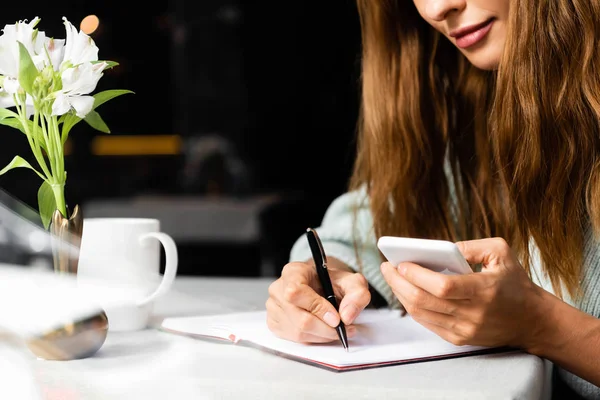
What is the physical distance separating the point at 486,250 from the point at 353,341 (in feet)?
0.49

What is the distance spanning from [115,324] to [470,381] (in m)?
0.39

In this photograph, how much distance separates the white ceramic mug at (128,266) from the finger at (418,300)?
11.0 inches

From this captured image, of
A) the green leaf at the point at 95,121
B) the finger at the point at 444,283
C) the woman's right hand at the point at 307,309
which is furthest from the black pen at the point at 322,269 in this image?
the green leaf at the point at 95,121

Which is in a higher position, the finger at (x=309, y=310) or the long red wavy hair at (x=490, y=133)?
the long red wavy hair at (x=490, y=133)

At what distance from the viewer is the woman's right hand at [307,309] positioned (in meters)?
0.67

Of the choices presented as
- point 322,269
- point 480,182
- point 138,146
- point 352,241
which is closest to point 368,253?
point 352,241

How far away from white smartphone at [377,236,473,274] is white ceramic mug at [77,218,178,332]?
0.93 ft

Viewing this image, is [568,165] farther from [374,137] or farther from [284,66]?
[284,66]

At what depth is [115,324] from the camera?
78 centimetres

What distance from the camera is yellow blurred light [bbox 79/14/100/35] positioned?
683 mm

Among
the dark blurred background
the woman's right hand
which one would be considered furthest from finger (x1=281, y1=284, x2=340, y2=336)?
the dark blurred background

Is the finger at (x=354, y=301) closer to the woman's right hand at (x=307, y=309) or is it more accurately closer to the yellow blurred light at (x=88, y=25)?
the woman's right hand at (x=307, y=309)

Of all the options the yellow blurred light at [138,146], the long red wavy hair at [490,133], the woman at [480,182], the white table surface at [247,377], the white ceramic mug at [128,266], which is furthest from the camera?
the yellow blurred light at [138,146]

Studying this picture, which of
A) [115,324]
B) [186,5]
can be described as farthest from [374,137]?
[186,5]
